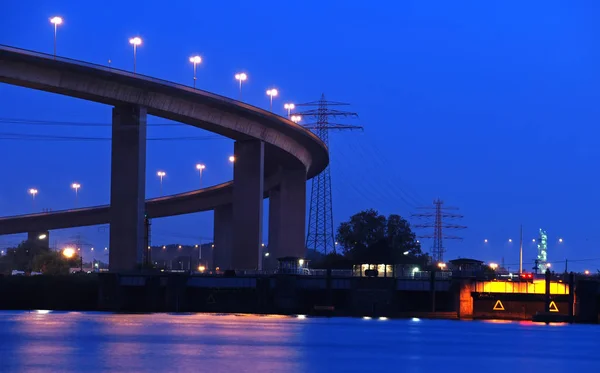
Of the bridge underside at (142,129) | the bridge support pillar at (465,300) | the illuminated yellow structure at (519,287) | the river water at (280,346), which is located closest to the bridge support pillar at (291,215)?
the bridge underside at (142,129)

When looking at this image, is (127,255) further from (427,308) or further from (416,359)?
(416,359)

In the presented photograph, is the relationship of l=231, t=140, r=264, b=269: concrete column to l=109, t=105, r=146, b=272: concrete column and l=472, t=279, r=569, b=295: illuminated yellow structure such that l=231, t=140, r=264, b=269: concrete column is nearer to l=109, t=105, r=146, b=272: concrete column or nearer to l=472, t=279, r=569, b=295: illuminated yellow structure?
l=109, t=105, r=146, b=272: concrete column

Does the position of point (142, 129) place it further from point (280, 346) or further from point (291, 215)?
point (291, 215)

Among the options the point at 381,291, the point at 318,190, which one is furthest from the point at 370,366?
the point at 318,190

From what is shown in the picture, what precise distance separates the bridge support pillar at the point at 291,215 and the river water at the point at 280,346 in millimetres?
53666

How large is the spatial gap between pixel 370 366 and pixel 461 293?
52894mm

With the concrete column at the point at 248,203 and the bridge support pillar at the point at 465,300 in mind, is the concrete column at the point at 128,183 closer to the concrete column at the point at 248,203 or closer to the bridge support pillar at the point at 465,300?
the concrete column at the point at 248,203

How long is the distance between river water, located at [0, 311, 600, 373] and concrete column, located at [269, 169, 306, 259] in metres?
53.7

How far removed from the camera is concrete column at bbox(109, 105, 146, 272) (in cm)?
12262

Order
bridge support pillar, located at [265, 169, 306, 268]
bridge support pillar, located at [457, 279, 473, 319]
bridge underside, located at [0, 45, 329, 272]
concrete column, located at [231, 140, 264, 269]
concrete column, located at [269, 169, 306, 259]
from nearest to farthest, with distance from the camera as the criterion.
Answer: bridge underside, located at [0, 45, 329, 272] → bridge support pillar, located at [457, 279, 473, 319] → concrete column, located at [231, 140, 264, 269] → concrete column, located at [269, 169, 306, 259] → bridge support pillar, located at [265, 169, 306, 268]

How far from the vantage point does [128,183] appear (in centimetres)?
12350

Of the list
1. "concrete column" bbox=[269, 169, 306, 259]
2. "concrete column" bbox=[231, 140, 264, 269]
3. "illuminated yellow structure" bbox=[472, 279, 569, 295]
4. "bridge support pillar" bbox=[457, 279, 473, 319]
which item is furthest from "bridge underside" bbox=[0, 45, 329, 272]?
"illuminated yellow structure" bbox=[472, 279, 569, 295]

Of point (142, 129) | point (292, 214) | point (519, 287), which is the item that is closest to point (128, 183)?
point (142, 129)

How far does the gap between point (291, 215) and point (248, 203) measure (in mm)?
31673
